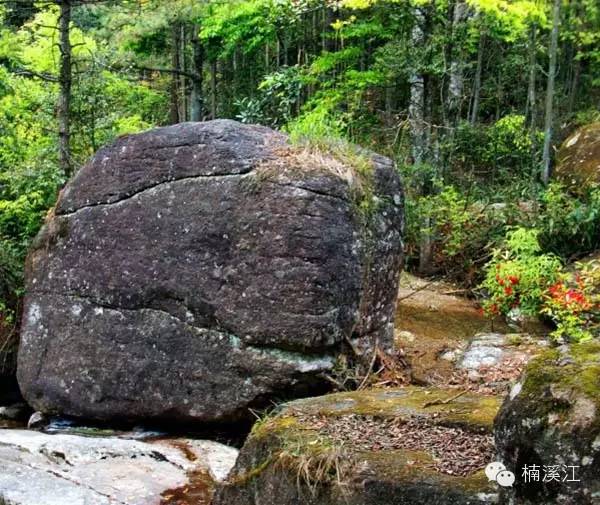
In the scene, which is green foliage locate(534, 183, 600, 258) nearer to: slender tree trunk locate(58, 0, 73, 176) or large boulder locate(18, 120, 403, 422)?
large boulder locate(18, 120, 403, 422)

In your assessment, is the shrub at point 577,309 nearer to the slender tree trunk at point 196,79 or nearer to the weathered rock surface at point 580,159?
the weathered rock surface at point 580,159

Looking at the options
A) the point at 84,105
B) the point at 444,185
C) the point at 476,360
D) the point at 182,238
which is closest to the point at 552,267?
the point at 476,360

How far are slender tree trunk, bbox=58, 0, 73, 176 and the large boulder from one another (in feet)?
6.33

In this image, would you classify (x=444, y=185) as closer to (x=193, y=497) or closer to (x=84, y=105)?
(x=84, y=105)

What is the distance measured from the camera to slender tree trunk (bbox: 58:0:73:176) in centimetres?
764

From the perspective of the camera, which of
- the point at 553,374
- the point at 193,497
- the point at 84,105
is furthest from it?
the point at 84,105

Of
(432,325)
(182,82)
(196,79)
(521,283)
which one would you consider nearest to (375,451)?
(432,325)

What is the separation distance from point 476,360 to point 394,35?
7.11m

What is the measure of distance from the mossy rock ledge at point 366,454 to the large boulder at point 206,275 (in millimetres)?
1100

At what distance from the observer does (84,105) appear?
366 inches

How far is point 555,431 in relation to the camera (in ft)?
7.84

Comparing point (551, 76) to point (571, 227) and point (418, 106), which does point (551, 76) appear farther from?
point (571, 227)

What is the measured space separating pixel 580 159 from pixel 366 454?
35.6ft

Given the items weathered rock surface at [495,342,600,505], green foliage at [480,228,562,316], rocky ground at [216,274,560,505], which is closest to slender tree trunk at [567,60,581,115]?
green foliage at [480,228,562,316]
